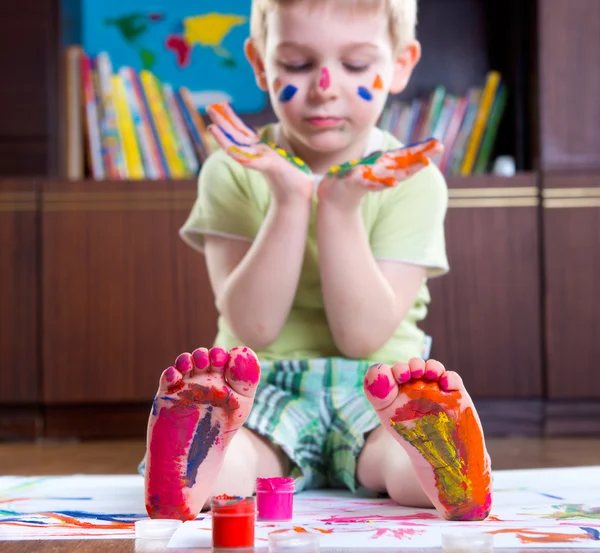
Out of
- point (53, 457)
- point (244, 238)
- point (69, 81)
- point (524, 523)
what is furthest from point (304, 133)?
point (69, 81)

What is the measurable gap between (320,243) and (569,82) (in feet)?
4.22

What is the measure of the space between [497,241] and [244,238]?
1.04 m

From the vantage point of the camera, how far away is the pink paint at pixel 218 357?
2.90 feet

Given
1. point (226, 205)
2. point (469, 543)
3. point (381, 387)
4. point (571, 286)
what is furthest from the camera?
point (571, 286)

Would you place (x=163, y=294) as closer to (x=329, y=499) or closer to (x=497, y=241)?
(x=497, y=241)

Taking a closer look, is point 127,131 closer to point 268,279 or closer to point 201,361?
point 268,279

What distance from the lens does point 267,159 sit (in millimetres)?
1144

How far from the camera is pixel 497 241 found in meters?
2.21

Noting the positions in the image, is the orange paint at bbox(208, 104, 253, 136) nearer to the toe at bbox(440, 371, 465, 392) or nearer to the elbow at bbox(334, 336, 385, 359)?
the elbow at bbox(334, 336, 385, 359)

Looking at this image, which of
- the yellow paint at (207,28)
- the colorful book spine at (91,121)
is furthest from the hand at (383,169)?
the yellow paint at (207,28)

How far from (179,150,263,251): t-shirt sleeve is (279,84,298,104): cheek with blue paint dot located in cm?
14

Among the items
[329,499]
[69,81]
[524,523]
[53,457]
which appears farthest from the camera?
[69,81]

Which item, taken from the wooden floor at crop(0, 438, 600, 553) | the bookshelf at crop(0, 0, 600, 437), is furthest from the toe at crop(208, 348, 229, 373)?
the bookshelf at crop(0, 0, 600, 437)

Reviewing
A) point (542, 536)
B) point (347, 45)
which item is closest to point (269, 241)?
point (347, 45)
